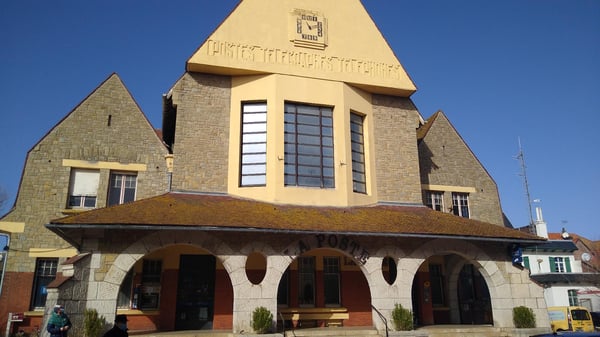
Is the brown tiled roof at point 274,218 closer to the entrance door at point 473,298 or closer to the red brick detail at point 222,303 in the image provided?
the red brick detail at point 222,303

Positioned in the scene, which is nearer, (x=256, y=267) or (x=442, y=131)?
(x=256, y=267)

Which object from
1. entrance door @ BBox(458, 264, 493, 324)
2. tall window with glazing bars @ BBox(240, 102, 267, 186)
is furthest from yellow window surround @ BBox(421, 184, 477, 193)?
tall window with glazing bars @ BBox(240, 102, 267, 186)

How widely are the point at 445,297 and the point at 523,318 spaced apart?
5514 millimetres

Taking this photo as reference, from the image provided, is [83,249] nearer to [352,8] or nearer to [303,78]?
[303,78]

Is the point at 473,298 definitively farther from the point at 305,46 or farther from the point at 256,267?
the point at 305,46

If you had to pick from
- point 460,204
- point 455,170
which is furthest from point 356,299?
point 455,170

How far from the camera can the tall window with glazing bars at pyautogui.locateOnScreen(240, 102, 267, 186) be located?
18469mm

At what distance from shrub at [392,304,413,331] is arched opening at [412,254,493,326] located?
478cm

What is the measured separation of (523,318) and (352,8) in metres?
14.9

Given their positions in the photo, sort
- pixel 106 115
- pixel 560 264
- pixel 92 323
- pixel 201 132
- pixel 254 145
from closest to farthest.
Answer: pixel 92 323 → pixel 201 132 → pixel 254 145 → pixel 106 115 → pixel 560 264

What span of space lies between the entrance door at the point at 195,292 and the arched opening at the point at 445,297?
9146 millimetres

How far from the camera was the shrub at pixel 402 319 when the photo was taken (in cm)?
1595

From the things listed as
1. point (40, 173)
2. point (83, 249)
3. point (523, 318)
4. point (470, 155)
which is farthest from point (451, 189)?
point (40, 173)

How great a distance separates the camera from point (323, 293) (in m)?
19.0
